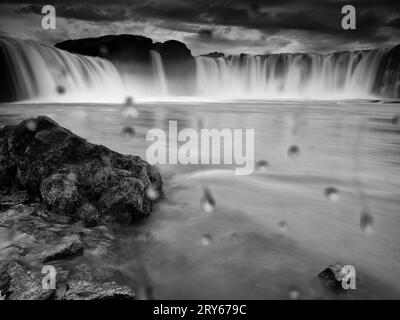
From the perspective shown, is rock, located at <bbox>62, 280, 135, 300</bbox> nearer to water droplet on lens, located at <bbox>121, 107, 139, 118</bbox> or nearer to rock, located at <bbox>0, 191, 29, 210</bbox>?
rock, located at <bbox>0, 191, 29, 210</bbox>

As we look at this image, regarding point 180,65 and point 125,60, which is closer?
point 125,60

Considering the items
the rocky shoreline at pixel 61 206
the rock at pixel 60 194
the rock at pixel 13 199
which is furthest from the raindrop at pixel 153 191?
the rock at pixel 13 199

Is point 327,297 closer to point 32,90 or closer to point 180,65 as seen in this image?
point 32,90

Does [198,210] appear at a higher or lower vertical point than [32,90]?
lower

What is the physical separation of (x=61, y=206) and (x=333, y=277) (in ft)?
5.74

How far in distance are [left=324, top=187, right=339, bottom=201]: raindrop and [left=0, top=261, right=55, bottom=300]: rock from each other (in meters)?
2.37

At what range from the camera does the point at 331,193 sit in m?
3.02

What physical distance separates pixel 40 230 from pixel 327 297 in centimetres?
168

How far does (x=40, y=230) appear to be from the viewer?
1.96m

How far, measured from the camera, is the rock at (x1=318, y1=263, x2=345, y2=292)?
1618 millimetres

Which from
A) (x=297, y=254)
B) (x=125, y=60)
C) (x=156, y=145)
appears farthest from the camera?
(x=125, y=60)

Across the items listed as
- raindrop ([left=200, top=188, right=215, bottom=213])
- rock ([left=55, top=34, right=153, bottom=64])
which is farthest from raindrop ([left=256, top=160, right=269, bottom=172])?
rock ([left=55, top=34, right=153, bottom=64])
